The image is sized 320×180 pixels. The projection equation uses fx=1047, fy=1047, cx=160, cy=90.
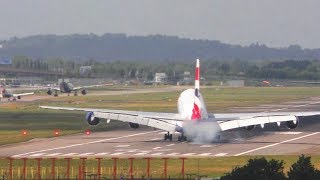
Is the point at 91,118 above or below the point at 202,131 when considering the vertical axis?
above

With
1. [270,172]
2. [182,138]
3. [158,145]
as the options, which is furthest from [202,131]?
[270,172]

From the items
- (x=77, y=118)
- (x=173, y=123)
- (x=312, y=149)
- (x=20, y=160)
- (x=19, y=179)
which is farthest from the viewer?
(x=77, y=118)

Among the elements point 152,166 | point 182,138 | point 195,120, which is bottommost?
point 152,166

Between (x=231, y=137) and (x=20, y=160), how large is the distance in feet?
99.8

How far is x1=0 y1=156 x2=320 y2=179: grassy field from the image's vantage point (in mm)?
73625

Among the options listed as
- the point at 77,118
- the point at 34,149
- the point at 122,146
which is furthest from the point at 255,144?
the point at 77,118

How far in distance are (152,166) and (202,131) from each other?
813 inches

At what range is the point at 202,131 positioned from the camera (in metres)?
98.6

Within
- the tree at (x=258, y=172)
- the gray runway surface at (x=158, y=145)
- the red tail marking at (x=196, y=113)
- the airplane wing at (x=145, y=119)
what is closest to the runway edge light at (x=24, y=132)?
the gray runway surface at (x=158, y=145)

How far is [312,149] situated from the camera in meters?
92.4

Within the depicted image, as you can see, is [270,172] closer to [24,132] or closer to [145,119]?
[145,119]

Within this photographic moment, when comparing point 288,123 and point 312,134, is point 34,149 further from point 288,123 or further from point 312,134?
point 312,134

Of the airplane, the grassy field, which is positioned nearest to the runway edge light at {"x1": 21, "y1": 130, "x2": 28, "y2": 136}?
the airplane

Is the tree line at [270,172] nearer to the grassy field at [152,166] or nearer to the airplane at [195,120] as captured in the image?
the grassy field at [152,166]
